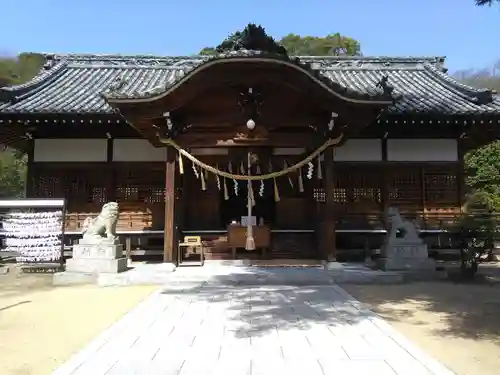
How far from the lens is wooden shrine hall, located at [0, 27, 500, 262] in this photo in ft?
34.2

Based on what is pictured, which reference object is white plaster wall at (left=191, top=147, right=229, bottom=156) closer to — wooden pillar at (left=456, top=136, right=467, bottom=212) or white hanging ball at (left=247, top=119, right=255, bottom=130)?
white hanging ball at (left=247, top=119, right=255, bottom=130)

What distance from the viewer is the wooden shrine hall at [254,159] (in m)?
10.4

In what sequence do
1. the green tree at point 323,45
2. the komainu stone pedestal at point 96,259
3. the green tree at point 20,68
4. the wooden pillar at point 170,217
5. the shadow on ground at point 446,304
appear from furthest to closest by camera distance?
the green tree at point 323,45 → the green tree at point 20,68 → the wooden pillar at point 170,217 → the komainu stone pedestal at point 96,259 → the shadow on ground at point 446,304

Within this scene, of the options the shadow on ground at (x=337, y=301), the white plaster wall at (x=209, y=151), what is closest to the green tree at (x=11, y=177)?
the white plaster wall at (x=209, y=151)

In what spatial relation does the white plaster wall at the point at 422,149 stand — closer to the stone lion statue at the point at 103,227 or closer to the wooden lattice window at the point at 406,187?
the wooden lattice window at the point at 406,187

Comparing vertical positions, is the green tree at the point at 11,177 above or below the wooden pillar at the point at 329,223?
above

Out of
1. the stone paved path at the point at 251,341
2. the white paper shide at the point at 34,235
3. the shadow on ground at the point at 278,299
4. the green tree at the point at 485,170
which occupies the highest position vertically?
the green tree at the point at 485,170

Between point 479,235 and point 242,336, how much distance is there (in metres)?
7.47

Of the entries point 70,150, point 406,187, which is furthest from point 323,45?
point 70,150

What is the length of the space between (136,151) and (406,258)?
27.9ft

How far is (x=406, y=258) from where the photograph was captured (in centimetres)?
1012

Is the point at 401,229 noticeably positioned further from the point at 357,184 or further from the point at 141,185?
the point at 141,185

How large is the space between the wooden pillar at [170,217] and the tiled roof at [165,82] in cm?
197

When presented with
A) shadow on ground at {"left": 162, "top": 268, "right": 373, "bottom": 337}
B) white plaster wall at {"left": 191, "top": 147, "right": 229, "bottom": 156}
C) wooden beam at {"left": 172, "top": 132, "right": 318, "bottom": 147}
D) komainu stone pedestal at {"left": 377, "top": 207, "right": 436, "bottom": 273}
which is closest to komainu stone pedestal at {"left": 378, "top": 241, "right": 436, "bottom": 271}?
komainu stone pedestal at {"left": 377, "top": 207, "right": 436, "bottom": 273}
